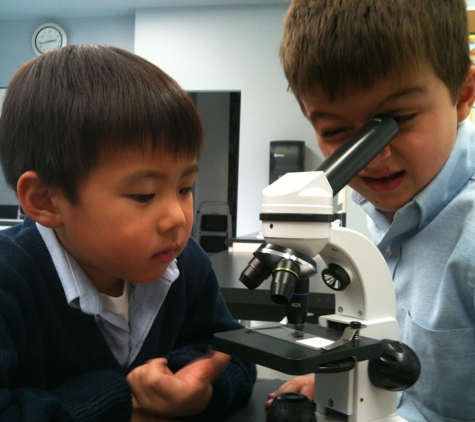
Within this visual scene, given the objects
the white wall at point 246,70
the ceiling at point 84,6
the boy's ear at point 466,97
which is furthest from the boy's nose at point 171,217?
the ceiling at point 84,6

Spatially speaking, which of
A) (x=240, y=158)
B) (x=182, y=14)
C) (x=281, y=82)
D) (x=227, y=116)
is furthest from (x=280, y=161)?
(x=227, y=116)

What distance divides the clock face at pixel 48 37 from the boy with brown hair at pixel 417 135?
5.04 m

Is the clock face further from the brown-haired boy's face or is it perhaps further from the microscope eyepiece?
the microscope eyepiece

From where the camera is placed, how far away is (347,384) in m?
0.60

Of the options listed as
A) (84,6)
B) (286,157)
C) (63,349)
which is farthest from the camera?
(84,6)

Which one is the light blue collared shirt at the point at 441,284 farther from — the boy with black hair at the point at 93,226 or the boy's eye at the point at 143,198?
the boy's eye at the point at 143,198

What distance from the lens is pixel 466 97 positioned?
947 mm

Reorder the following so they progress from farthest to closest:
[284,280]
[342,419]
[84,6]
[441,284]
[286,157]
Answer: [84,6], [286,157], [441,284], [342,419], [284,280]

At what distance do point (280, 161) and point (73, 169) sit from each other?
155 inches

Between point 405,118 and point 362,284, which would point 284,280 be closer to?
point 362,284

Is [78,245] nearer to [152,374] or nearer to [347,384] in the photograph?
[152,374]

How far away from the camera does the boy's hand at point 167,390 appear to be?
26.6 inches

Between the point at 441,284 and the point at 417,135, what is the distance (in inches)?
10.6

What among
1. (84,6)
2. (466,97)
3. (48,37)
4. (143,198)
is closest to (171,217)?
(143,198)
